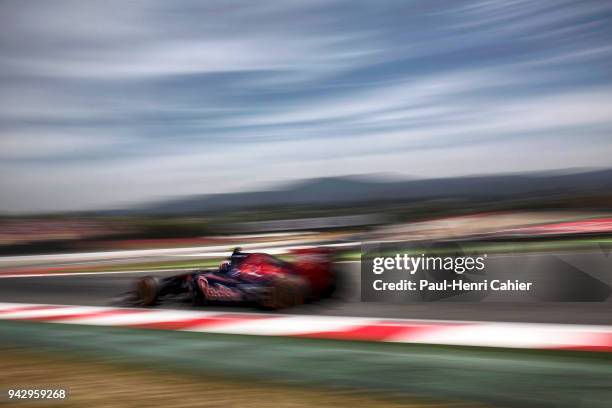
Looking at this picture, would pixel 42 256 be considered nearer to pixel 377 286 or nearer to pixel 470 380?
pixel 377 286

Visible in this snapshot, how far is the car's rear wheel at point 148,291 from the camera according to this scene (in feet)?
25.5

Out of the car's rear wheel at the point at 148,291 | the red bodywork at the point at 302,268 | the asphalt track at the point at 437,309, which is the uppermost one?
the red bodywork at the point at 302,268

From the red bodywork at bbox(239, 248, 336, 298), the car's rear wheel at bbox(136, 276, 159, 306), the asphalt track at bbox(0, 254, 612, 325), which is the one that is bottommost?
the asphalt track at bbox(0, 254, 612, 325)

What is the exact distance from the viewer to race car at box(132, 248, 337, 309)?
7020 millimetres

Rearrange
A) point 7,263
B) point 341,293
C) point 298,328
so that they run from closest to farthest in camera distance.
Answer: point 298,328 < point 341,293 < point 7,263

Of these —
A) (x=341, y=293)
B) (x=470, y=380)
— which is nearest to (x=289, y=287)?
(x=341, y=293)

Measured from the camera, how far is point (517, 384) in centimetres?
360

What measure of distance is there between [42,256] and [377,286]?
1700 cm
